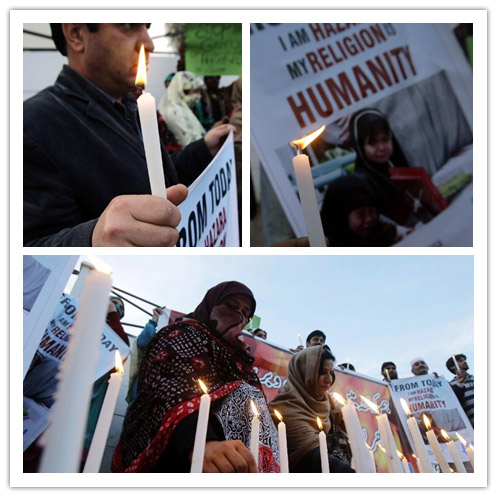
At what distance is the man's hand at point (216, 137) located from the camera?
80 centimetres

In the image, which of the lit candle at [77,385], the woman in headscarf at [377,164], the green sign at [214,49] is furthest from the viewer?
the woman in headscarf at [377,164]

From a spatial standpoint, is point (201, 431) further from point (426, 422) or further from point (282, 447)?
point (426, 422)

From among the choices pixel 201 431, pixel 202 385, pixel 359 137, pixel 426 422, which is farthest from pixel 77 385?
pixel 359 137

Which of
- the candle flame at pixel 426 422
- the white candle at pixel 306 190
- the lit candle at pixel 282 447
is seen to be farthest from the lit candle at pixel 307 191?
the candle flame at pixel 426 422

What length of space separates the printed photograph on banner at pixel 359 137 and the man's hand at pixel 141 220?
0.38m

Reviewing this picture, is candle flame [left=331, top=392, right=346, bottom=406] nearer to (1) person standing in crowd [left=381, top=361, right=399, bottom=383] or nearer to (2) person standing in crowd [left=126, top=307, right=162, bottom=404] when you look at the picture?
(1) person standing in crowd [left=381, top=361, right=399, bottom=383]

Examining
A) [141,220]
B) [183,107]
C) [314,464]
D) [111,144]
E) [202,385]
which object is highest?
[183,107]

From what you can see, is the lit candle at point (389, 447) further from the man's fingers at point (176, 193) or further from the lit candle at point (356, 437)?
the man's fingers at point (176, 193)

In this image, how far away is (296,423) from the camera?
70 cm

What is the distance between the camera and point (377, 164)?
87 centimetres

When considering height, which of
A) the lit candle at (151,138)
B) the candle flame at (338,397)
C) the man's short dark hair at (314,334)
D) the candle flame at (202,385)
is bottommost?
the candle flame at (338,397)

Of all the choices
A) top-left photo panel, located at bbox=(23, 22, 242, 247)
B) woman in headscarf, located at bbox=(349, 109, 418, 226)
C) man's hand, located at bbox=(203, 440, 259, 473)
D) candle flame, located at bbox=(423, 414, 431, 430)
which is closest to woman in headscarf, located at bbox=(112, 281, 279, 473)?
man's hand, located at bbox=(203, 440, 259, 473)

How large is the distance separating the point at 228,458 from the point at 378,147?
550 mm

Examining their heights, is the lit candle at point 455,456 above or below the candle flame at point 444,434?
below
